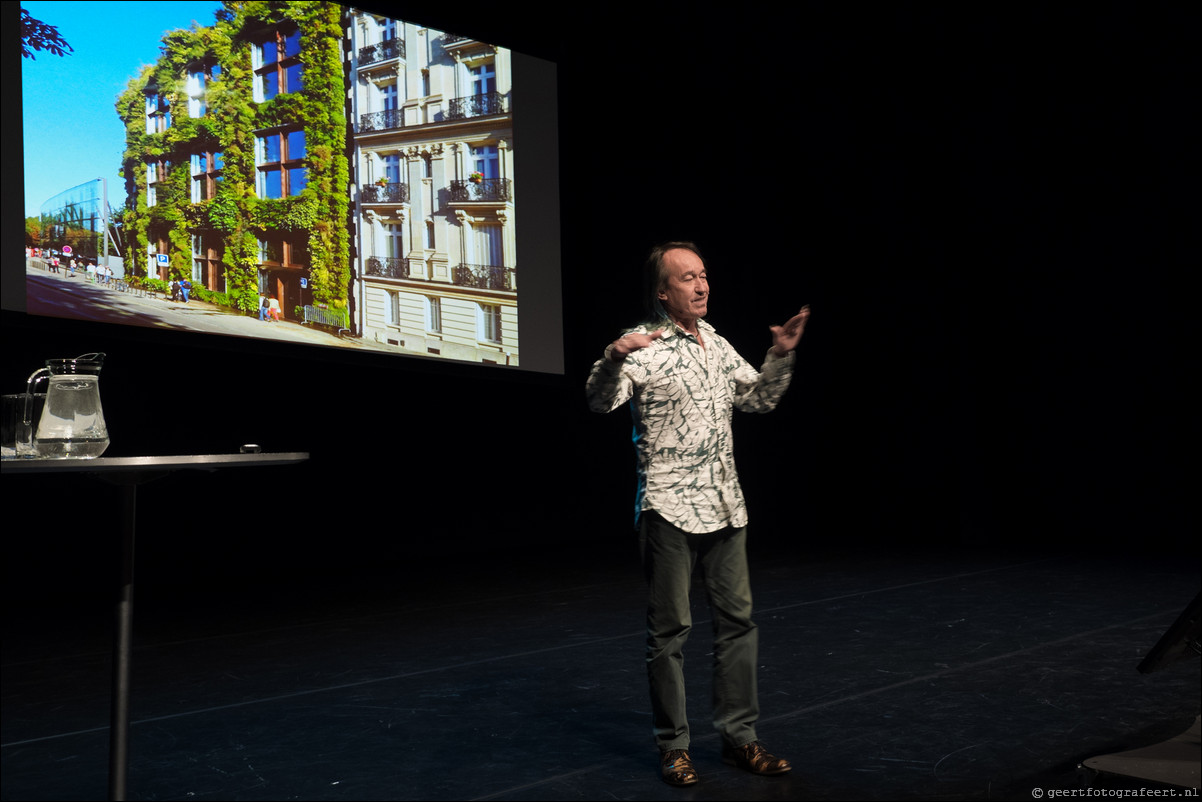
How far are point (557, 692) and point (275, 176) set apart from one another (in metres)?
3.20

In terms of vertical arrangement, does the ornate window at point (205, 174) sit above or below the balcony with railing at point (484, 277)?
above

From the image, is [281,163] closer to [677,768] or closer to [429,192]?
[429,192]

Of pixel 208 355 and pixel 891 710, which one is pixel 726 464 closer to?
pixel 891 710

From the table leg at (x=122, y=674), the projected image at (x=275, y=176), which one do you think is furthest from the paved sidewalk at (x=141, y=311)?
the table leg at (x=122, y=674)

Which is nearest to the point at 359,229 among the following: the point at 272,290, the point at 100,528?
the point at 272,290

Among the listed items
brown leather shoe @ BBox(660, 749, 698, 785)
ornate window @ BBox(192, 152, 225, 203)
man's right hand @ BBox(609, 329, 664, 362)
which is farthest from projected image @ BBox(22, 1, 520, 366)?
brown leather shoe @ BBox(660, 749, 698, 785)

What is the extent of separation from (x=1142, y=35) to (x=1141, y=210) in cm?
110

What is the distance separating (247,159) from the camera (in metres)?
5.10

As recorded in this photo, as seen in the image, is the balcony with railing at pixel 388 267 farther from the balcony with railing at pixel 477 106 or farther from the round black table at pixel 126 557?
the round black table at pixel 126 557

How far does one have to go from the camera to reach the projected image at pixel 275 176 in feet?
15.1

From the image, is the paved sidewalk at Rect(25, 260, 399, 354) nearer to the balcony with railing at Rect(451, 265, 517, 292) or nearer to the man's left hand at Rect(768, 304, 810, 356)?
the balcony with railing at Rect(451, 265, 517, 292)

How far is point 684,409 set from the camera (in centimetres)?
234

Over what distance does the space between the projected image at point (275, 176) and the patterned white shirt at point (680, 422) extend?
10.8ft

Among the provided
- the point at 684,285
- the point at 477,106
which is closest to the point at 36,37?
the point at 477,106
